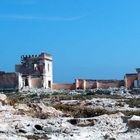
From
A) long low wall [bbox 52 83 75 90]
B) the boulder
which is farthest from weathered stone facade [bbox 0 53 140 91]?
the boulder

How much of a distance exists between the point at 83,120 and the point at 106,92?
40.3 m

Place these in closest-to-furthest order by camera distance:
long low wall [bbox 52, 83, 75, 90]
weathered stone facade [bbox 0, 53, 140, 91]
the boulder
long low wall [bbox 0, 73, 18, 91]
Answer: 1. the boulder
2. long low wall [bbox 0, 73, 18, 91]
3. weathered stone facade [bbox 0, 53, 140, 91]
4. long low wall [bbox 52, 83, 75, 90]

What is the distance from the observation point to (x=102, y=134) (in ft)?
65.3

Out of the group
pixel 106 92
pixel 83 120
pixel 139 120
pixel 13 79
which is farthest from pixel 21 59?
pixel 139 120

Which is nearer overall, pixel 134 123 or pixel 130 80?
pixel 134 123

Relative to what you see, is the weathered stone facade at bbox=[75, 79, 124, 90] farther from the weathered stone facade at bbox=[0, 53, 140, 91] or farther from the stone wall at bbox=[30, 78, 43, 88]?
the stone wall at bbox=[30, 78, 43, 88]

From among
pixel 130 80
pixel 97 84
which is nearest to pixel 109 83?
pixel 97 84

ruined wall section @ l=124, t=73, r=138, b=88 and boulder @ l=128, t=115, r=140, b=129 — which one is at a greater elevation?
ruined wall section @ l=124, t=73, r=138, b=88

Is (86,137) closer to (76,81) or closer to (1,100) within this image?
(1,100)

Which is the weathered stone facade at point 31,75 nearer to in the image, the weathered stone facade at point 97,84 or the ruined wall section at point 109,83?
the weathered stone facade at point 97,84

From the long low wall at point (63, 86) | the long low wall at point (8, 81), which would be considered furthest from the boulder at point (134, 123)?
the long low wall at point (63, 86)

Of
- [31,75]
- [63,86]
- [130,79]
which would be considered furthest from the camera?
[63,86]

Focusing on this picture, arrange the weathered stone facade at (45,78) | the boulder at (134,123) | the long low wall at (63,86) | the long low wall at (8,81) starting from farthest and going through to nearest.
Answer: the long low wall at (63,86) < the weathered stone facade at (45,78) < the long low wall at (8,81) < the boulder at (134,123)

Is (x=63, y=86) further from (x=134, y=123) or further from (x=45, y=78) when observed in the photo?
(x=134, y=123)
